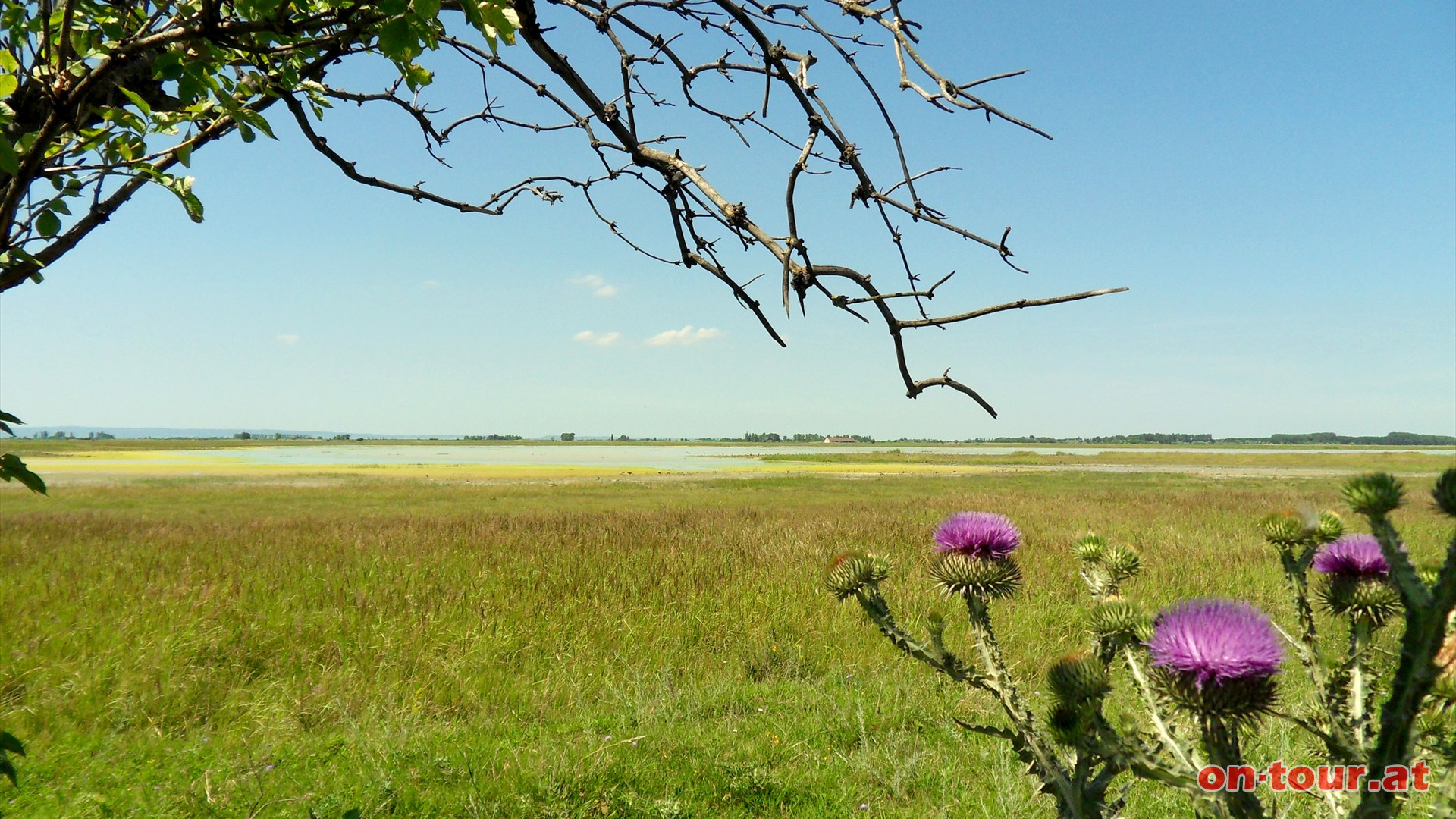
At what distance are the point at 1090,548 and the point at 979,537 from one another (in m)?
0.30

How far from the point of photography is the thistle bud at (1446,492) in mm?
836

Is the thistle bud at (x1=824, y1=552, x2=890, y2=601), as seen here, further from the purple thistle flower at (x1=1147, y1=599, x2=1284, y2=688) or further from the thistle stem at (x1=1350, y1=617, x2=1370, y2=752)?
the thistle stem at (x1=1350, y1=617, x2=1370, y2=752)

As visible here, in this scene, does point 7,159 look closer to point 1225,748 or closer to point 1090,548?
point 1225,748

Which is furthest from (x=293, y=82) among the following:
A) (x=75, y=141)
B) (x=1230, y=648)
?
(x=1230, y=648)

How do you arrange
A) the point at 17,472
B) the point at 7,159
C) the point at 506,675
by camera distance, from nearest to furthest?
1. the point at 7,159
2. the point at 17,472
3. the point at 506,675

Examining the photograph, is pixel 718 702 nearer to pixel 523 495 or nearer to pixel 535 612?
pixel 535 612

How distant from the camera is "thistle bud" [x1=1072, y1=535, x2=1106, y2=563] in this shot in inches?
76.8

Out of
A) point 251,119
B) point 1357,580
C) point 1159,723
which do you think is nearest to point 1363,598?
point 1357,580

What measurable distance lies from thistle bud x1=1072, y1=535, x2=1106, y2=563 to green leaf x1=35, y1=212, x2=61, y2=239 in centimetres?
257

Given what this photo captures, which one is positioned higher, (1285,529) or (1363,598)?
(1285,529)

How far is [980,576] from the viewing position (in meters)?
1.89

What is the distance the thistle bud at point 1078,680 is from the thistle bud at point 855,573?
1.60ft

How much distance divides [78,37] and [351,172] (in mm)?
555

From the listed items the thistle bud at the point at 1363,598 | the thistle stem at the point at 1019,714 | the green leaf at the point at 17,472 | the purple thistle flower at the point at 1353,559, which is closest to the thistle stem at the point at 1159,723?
the thistle stem at the point at 1019,714
